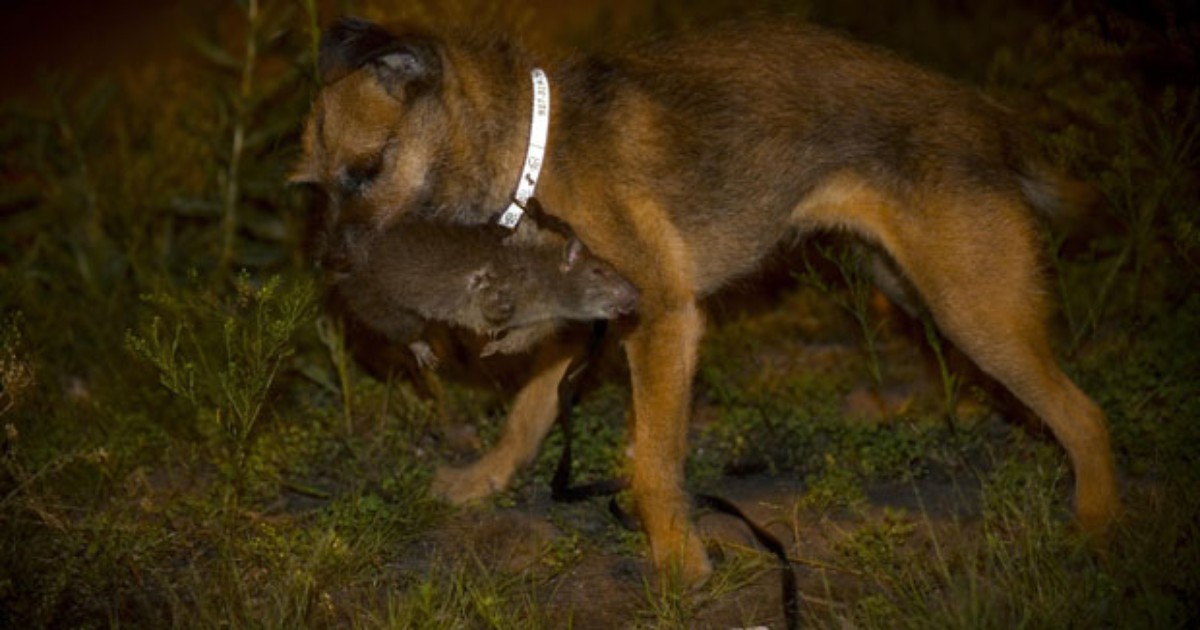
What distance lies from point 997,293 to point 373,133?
8.15 feet

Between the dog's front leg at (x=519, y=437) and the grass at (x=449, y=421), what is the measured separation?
0.13m

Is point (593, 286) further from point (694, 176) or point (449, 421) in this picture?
point (449, 421)

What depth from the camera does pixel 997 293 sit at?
15.6ft

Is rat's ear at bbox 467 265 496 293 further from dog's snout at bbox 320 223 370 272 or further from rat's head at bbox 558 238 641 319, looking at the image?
dog's snout at bbox 320 223 370 272

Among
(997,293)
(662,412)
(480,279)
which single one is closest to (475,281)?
(480,279)

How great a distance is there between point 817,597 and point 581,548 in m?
0.95

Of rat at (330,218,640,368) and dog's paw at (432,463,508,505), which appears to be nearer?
rat at (330,218,640,368)

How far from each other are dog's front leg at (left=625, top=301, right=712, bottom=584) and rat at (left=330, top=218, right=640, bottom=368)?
25 cm

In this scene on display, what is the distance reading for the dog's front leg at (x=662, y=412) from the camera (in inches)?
183

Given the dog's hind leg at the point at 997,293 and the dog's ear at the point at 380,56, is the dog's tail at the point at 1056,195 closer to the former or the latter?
the dog's hind leg at the point at 997,293

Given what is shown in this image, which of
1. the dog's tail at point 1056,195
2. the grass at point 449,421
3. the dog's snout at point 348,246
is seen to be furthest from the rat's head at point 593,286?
the dog's tail at point 1056,195

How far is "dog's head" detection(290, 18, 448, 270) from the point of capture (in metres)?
4.51

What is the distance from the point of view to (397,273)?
4.61 m

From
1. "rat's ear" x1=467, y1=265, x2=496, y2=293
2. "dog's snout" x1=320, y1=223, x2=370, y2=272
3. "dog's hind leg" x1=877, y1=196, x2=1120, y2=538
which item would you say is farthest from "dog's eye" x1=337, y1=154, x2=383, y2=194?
"dog's hind leg" x1=877, y1=196, x2=1120, y2=538
